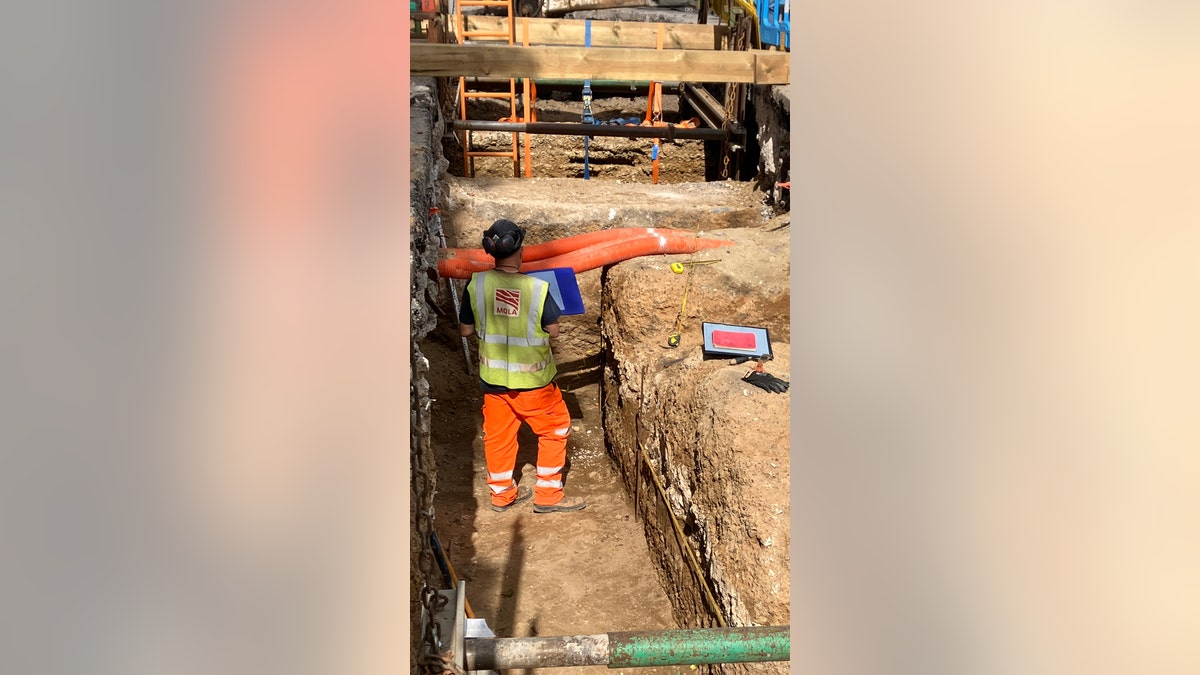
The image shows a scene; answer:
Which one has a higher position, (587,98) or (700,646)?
(587,98)

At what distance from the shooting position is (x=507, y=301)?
5.74 m

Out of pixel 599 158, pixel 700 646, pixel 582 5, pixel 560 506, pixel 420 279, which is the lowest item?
pixel 560 506

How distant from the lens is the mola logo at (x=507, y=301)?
18.8 ft

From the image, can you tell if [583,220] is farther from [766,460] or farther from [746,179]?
[766,460]

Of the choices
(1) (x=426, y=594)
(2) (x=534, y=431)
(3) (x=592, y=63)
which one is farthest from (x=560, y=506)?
(1) (x=426, y=594)

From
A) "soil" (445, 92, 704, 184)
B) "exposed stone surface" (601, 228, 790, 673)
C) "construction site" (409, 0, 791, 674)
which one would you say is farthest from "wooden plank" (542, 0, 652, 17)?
"exposed stone surface" (601, 228, 790, 673)

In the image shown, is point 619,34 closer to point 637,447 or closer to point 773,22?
point 773,22

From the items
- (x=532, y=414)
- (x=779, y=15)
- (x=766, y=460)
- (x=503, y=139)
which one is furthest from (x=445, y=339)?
(x=503, y=139)

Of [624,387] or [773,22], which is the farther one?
[773,22]

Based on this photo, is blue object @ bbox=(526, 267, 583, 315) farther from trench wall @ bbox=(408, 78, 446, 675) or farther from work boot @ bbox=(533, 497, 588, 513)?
work boot @ bbox=(533, 497, 588, 513)

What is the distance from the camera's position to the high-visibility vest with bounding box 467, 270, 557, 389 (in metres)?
5.73

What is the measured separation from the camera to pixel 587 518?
6348 millimetres

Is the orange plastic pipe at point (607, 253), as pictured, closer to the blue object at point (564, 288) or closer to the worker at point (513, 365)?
the blue object at point (564, 288)

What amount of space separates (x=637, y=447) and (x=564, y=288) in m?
1.17
